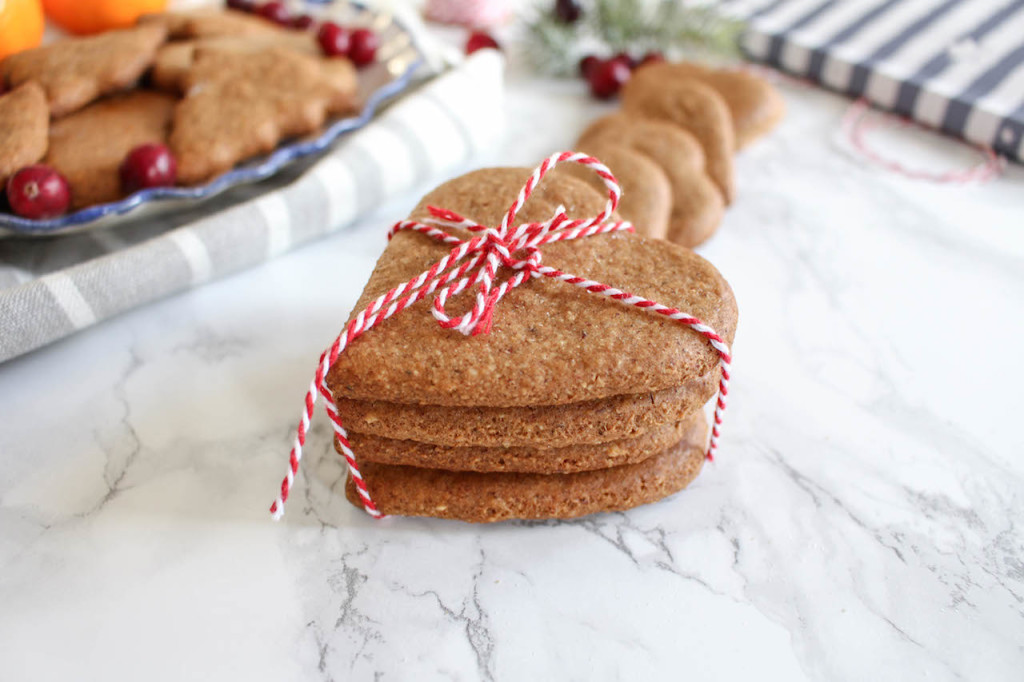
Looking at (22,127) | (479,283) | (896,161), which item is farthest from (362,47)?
(896,161)

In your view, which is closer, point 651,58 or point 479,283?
point 479,283

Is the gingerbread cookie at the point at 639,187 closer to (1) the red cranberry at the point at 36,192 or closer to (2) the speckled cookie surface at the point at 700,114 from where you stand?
(2) the speckled cookie surface at the point at 700,114

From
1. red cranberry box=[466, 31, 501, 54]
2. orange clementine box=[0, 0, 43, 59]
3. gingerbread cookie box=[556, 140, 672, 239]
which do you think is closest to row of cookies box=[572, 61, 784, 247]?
gingerbread cookie box=[556, 140, 672, 239]

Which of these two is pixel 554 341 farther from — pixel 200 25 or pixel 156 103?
pixel 200 25

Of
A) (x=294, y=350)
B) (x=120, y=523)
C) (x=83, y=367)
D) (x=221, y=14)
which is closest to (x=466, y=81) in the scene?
(x=221, y=14)

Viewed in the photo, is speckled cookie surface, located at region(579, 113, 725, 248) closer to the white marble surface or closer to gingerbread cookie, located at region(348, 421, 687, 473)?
the white marble surface
